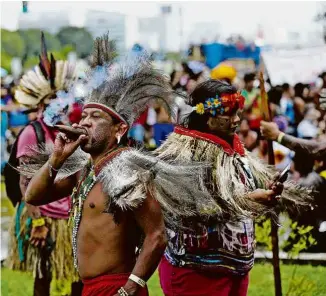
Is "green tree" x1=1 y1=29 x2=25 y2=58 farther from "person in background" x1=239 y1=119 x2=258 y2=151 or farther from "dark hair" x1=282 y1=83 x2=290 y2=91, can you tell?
"person in background" x1=239 y1=119 x2=258 y2=151

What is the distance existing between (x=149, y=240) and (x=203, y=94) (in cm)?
129

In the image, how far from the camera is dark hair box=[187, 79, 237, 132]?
463 centimetres

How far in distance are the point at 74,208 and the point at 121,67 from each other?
0.75 metres

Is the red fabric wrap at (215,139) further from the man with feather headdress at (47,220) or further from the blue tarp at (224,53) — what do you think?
the blue tarp at (224,53)

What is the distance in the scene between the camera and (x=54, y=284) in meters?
6.60

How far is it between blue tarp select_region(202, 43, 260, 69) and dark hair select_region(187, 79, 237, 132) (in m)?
13.9

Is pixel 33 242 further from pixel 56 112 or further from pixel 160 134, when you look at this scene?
pixel 160 134

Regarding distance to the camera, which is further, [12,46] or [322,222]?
[12,46]

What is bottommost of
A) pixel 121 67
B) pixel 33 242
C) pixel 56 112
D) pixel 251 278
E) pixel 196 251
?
pixel 251 278

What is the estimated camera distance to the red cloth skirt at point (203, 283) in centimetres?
452

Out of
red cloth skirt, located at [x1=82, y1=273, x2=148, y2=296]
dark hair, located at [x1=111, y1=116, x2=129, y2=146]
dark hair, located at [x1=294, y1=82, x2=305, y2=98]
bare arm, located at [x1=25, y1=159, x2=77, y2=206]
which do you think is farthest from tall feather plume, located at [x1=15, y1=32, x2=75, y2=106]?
dark hair, located at [x1=294, y1=82, x2=305, y2=98]

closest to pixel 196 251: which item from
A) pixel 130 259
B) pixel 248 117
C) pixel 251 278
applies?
pixel 130 259

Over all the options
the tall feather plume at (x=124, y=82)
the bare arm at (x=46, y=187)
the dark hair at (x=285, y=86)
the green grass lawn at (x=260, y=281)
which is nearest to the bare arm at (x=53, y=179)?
the bare arm at (x=46, y=187)

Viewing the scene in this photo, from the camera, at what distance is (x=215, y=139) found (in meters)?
4.58
